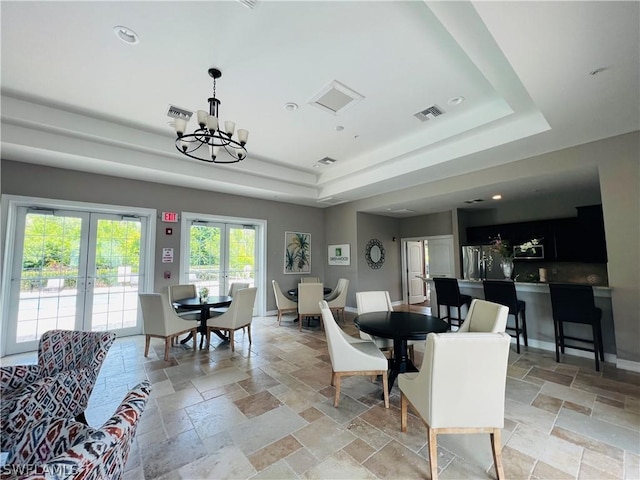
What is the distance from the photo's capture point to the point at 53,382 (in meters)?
1.52

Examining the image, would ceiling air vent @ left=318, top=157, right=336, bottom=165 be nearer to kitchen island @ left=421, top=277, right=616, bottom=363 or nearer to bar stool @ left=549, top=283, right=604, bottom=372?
kitchen island @ left=421, top=277, right=616, bottom=363

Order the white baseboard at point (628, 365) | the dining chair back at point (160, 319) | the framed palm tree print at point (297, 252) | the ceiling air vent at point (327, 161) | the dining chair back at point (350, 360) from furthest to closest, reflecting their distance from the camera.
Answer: the framed palm tree print at point (297, 252) → the ceiling air vent at point (327, 161) → the dining chair back at point (160, 319) → the white baseboard at point (628, 365) → the dining chair back at point (350, 360)

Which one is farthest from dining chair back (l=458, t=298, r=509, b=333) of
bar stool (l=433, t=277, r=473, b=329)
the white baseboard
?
Answer: the white baseboard

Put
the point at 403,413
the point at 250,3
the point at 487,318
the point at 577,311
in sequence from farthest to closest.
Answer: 1. the point at 577,311
2. the point at 487,318
3. the point at 403,413
4. the point at 250,3

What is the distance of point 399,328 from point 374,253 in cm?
502

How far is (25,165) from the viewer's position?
13.8ft

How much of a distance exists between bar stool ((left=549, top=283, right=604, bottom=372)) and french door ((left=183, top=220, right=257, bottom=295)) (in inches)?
225

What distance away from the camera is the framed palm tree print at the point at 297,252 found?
721cm

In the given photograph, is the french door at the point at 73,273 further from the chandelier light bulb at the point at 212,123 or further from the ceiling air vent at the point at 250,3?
the ceiling air vent at the point at 250,3

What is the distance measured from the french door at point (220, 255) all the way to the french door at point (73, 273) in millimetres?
943

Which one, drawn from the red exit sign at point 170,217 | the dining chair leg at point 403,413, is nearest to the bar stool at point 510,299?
the dining chair leg at point 403,413

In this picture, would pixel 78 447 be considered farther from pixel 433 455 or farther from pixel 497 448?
pixel 497 448

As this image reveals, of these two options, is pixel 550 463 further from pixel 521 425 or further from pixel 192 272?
pixel 192 272

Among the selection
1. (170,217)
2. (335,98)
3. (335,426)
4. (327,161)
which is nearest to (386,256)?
(327,161)
